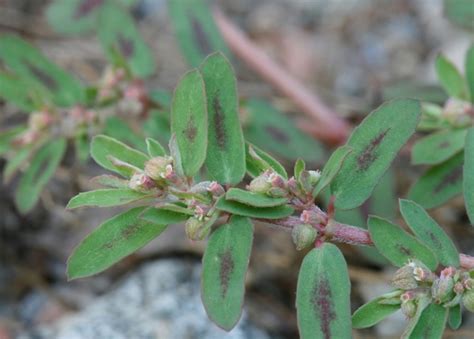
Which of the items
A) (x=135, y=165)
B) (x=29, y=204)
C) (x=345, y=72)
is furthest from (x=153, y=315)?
(x=345, y=72)

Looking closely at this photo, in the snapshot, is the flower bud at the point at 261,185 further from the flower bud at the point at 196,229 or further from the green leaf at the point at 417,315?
the green leaf at the point at 417,315

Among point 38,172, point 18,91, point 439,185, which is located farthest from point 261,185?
point 18,91

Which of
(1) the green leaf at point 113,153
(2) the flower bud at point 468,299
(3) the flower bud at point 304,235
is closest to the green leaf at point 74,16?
(1) the green leaf at point 113,153

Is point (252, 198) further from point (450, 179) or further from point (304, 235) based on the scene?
point (450, 179)

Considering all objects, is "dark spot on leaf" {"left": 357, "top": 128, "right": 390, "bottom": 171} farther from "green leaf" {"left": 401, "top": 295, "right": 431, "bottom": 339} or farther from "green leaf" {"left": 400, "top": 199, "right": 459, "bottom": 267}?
"green leaf" {"left": 401, "top": 295, "right": 431, "bottom": 339}

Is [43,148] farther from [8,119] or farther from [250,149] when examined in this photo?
[250,149]
